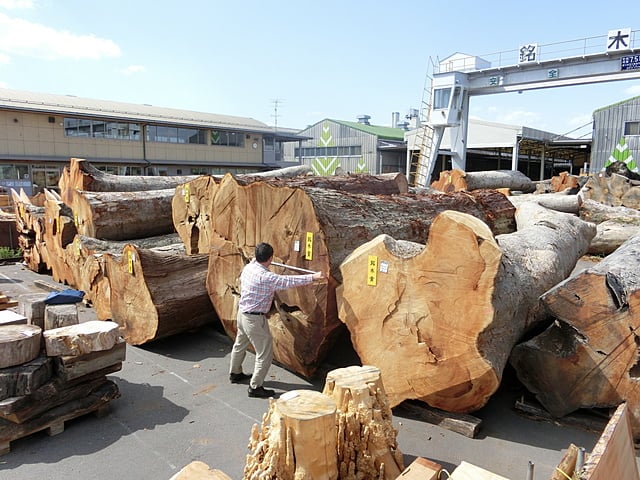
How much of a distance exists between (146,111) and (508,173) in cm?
1989

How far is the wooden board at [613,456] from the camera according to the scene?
6.05 feet

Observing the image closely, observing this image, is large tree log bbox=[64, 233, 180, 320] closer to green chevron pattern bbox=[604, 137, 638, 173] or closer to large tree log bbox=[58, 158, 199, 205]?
large tree log bbox=[58, 158, 199, 205]

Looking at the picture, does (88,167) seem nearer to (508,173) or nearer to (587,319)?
(587,319)

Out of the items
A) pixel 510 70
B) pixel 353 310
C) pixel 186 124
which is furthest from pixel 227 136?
pixel 353 310

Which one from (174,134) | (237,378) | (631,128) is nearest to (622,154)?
(631,128)

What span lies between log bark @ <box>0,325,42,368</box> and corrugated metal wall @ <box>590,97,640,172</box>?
25.2 metres

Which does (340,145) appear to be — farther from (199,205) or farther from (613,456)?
(613,456)

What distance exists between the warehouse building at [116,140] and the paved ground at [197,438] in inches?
765

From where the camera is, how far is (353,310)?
3.71 m

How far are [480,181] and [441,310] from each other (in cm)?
1279

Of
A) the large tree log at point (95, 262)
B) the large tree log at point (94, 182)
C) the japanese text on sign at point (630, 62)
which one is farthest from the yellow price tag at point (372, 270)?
the japanese text on sign at point (630, 62)

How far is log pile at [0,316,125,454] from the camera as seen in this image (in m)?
3.27

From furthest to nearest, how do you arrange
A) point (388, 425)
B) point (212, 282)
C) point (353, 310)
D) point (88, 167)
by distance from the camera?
point (88, 167), point (212, 282), point (353, 310), point (388, 425)

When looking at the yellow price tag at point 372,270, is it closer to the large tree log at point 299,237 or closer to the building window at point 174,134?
the large tree log at point 299,237
